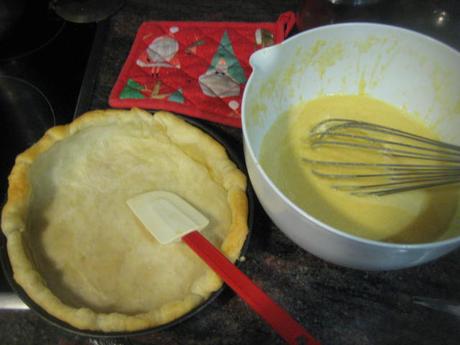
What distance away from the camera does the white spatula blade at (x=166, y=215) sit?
70cm

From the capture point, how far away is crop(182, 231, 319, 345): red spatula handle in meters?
0.57

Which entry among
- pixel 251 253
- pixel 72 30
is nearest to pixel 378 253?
pixel 251 253

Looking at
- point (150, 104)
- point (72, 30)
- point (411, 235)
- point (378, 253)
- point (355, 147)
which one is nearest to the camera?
point (378, 253)

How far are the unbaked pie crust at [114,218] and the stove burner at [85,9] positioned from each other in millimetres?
489

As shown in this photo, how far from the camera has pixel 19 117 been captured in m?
1.04

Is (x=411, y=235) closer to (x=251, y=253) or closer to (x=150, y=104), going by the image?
(x=251, y=253)

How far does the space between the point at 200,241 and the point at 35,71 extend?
29.7 inches

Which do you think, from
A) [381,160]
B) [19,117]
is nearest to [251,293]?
[381,160]

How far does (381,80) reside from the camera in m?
0.87

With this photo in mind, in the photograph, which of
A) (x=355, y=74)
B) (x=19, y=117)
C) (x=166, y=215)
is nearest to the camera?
(x=166, y=215)

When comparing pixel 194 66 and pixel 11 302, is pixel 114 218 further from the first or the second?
pixel 194 66

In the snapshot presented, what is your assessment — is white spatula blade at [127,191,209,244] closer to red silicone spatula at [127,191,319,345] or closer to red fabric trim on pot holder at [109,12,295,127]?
red silicone spatula at [127,191,319,345]

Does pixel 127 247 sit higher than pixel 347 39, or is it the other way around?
pixel 347 39

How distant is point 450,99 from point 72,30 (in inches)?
39.9
